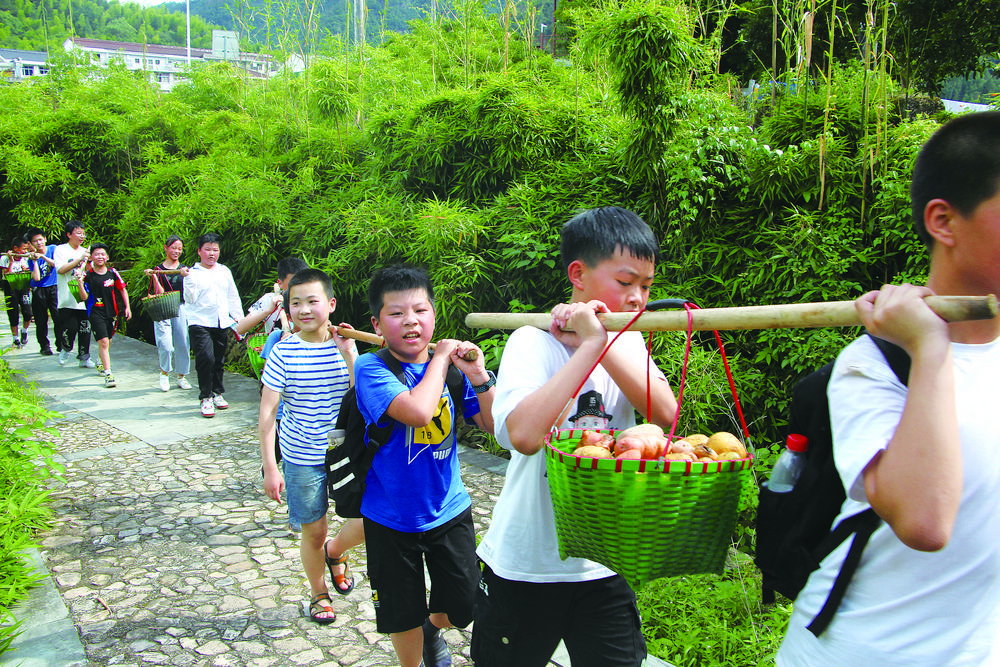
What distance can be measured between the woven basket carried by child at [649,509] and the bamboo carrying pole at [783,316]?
0.09 metres

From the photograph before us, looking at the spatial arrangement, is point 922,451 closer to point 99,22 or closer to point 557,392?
point 557,392

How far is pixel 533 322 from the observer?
1.76 m

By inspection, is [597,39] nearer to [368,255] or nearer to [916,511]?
[368,255]

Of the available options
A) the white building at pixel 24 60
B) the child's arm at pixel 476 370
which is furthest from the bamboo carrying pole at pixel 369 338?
the white building at pixel 24 60

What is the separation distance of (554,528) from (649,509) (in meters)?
0.50

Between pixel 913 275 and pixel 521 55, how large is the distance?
22.7ft

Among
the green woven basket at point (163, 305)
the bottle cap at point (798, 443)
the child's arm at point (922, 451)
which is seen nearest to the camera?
the child's arm at point (922, 451)

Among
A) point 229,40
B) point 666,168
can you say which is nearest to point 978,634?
point 666,168

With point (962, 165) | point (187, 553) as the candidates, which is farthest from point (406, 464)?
point (187, 553)

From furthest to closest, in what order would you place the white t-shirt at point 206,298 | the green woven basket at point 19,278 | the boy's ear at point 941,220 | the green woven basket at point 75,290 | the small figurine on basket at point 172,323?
the green woven basket at point 19,278 < the green woven basket at point 75,290 < the small figurine on basket at point 172,323 < the white t-shirt at point 206,298 < the boy's ear at point 941,220

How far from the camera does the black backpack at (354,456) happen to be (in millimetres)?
2422

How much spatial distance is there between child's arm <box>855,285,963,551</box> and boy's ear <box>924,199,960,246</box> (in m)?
0.13

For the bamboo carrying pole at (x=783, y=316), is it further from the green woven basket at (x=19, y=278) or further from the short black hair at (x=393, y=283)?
the green woven basket at (x=19, y=278)

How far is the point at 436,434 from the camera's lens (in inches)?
96.3
